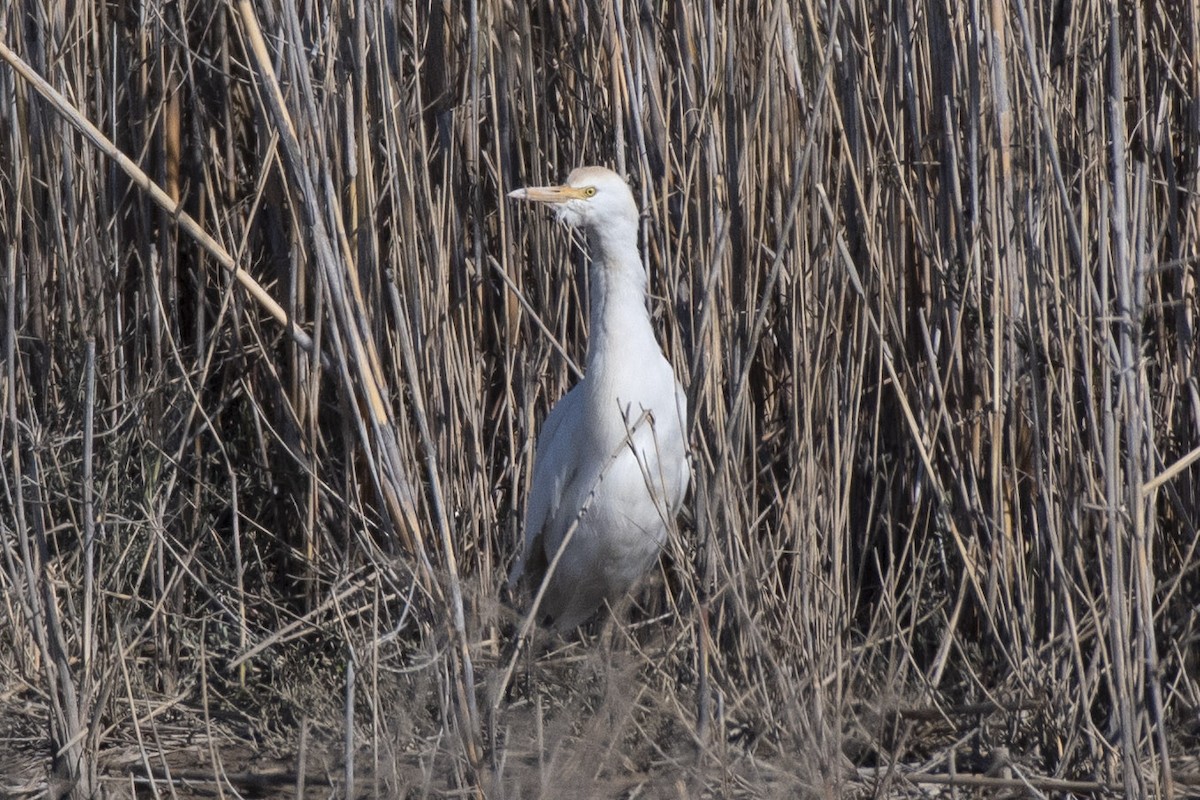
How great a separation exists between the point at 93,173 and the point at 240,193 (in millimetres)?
344

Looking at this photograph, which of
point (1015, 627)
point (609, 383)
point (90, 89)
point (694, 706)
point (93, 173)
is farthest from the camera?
point (90, 89)

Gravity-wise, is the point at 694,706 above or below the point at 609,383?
below

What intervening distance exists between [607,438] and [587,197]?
49 cm

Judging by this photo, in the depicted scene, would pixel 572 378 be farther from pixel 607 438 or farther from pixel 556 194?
pixel 556 194

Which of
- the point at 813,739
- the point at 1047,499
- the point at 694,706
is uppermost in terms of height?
the point at 1047,499

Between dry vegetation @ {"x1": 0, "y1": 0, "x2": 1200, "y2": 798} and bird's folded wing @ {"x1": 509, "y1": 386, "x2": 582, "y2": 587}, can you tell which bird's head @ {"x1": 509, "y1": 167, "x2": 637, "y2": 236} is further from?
bird's folded wing @ {"x1": 509, "y1": 386, "x2": 582, "y2": 587}

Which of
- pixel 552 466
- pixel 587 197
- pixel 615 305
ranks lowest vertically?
pixel 552 466

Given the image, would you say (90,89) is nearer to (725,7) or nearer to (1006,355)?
(725,7)

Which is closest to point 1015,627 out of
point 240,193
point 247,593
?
point 247,593

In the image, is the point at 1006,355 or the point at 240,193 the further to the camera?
the point at 240,193

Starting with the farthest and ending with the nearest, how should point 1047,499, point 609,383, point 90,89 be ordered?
point 90,89, point 609,383, point 1047,499

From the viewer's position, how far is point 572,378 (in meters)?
2.82

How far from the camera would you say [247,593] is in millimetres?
2662

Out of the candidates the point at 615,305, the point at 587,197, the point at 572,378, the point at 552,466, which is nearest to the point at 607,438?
the point at 552,466
